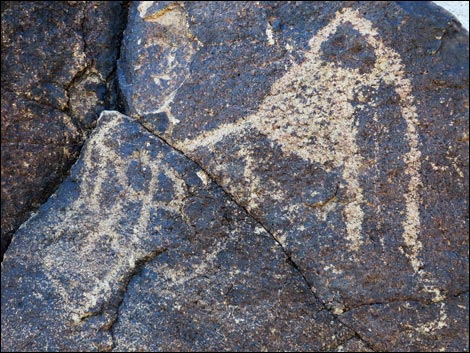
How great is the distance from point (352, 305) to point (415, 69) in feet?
1.75

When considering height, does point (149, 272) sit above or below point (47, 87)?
below

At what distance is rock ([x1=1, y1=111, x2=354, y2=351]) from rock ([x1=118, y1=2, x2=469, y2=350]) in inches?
2.4

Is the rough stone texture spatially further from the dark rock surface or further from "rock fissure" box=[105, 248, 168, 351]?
"rock fissure" box=[105, 248, 168, 351]

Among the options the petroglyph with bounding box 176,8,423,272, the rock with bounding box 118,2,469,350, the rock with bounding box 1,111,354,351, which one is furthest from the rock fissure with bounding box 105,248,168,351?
the petroglyph with bounding box 176,8,423,272

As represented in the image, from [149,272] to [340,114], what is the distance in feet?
1.83

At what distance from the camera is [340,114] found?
1.40m

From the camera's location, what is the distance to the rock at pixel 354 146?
4.52 ft

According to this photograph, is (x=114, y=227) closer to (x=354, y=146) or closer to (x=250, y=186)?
(x=250, y=186)

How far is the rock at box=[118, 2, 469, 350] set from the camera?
1.38m

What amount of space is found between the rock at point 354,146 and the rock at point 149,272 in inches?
2.4

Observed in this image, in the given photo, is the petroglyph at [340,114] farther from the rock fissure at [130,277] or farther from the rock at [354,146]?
the rock fissure at [130,277]

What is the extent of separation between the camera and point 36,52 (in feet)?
4.97

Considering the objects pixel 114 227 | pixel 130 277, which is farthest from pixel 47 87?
pixel 130 277

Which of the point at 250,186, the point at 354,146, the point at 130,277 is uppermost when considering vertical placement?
the point at 354,146
